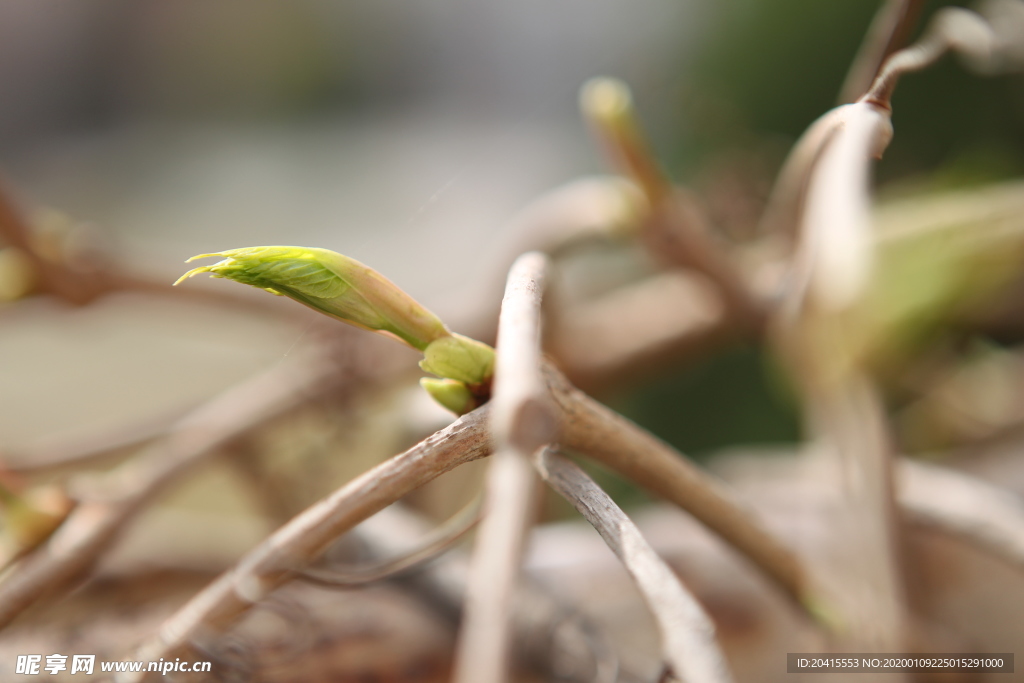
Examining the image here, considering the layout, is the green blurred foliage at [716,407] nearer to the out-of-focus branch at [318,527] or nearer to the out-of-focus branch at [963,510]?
the out-of-focus branch at [963,510]

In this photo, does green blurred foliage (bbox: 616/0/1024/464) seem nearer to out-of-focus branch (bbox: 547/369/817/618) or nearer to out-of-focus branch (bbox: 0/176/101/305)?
out-of-focus branch (bbox: 547/369/817/618)

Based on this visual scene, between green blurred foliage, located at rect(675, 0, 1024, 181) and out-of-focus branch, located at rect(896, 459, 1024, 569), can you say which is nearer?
out-of-focus branch, located at rect(896, 459, 1024, 569)

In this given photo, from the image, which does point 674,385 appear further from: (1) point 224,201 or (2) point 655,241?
(1) point 224,201

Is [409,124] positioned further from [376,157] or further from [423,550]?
[423,550]

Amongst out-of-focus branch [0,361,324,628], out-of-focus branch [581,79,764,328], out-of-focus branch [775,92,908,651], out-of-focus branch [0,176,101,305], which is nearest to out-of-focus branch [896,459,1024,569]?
out-of-focus branch [775,92,908,651]

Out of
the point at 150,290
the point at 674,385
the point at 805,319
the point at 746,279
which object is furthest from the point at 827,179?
the point at 674,385

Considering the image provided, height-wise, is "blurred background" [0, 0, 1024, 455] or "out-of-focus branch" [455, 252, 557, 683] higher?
"blurred background" [0, 0, 1024, 455]

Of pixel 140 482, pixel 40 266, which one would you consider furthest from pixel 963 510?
pixel 40 266
